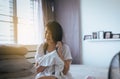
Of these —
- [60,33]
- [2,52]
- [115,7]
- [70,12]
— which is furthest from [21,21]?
[2,52]

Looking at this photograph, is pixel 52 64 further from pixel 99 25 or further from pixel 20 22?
pixel 99 25

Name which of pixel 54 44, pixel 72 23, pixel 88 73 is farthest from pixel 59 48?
pixel 72 23

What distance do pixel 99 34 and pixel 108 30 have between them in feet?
0.69

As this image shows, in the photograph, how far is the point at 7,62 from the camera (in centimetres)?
69

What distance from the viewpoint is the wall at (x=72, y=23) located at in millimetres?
4430

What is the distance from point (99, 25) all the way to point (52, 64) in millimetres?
2920

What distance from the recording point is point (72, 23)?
451 cm

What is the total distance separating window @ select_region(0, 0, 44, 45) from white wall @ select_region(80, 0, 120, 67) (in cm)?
106

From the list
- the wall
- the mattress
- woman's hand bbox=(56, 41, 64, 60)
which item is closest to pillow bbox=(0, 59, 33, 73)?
woman's hand bbox=(56, 41, 64, 60)

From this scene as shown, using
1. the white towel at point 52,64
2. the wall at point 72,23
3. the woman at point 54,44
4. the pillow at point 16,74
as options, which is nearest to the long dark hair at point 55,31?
the woman at point 54,44

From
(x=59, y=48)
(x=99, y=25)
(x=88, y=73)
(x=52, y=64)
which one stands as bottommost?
(x=88, y=73)

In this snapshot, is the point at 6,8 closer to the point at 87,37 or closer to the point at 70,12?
the point at 70,12

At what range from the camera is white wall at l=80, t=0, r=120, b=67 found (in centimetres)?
397

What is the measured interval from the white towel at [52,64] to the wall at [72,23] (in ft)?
9.51
